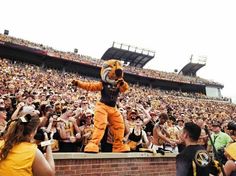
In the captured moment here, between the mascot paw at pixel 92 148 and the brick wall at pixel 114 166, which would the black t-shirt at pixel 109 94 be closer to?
the mascot paw at pixel 92 148

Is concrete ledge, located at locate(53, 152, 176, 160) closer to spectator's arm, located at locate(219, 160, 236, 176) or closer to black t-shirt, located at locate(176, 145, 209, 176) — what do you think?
black t-shirt, located at locate(176, 145, 209, 176)

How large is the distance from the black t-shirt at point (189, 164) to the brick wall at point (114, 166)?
2.12m

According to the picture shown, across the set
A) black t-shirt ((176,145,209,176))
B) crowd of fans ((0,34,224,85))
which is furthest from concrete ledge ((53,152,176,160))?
crowd of fans ((0,34,224,85))

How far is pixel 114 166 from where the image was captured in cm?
561

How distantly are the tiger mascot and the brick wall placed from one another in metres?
0.32

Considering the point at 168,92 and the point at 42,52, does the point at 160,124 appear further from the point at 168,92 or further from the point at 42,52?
the point at 168,92

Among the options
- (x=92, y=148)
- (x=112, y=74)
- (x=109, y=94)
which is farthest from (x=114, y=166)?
(x=112, y=74)

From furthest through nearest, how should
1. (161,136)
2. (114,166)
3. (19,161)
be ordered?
(161,136)
(114,166)
(19,161)

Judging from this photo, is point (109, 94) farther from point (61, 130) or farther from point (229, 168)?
point (229, 168)

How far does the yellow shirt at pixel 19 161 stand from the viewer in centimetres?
253

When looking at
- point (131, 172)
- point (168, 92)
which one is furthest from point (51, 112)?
point (168, 92)

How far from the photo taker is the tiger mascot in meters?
5.66

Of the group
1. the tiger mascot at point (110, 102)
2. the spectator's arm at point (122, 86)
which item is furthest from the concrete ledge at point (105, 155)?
the spectator's arm at point (122, 86)

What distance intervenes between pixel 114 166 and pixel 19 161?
3.25 metres
